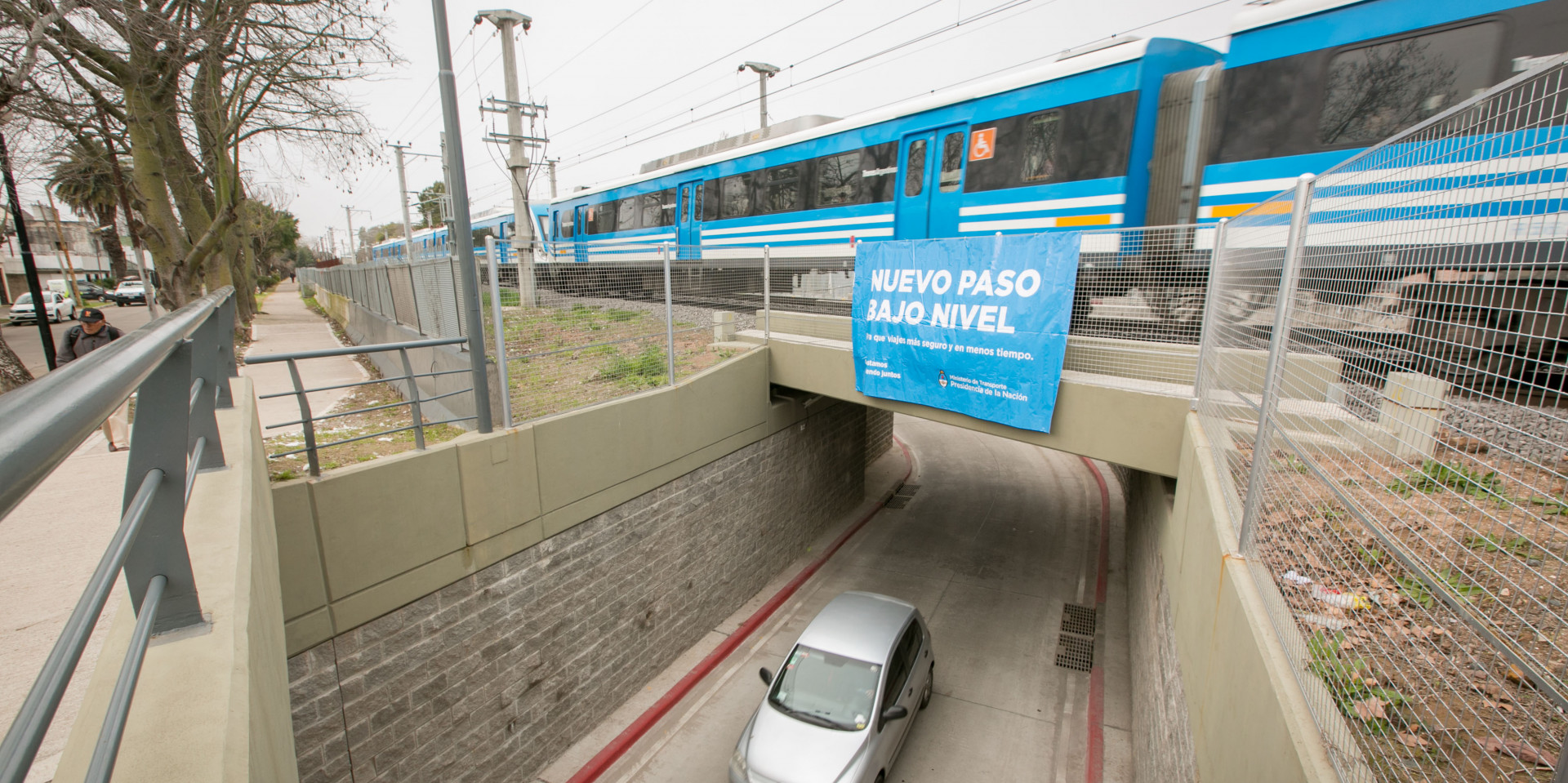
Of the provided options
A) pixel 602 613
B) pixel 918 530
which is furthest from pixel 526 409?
pixel 918 530

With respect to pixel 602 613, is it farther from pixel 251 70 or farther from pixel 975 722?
pixel 251 70

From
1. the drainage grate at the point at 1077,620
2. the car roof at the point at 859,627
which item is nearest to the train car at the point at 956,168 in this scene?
the car roof at the point at 859,627

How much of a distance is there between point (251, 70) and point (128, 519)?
65.5ft

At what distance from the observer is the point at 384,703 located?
584cm

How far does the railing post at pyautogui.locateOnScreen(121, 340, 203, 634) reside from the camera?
5.04ft

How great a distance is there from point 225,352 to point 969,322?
7100mm

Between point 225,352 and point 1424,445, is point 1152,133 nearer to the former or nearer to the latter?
point 1424,445

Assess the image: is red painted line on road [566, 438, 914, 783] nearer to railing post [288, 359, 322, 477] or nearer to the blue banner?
the blue banner

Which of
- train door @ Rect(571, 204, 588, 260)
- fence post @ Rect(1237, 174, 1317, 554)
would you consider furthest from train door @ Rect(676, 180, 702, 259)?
fence post @ Rect(1237, 174, 1317, 554)

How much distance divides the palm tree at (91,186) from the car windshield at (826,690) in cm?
1890

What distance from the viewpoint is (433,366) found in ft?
31.7

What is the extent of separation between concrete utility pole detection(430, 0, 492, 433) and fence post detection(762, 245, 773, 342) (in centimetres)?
502

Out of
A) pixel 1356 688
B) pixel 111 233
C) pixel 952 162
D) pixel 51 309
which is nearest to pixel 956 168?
pixel 952 162

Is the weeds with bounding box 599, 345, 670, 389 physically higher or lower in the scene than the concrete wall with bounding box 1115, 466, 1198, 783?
higher
